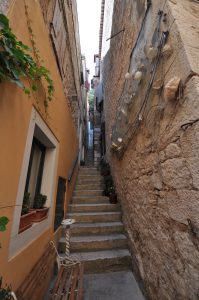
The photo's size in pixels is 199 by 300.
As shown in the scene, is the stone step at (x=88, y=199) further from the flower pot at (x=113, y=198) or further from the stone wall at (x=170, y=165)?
the stone wall at (x=170, y=165)

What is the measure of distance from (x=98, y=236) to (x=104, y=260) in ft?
1.67

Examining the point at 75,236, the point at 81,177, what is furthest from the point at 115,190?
the point at 81,177

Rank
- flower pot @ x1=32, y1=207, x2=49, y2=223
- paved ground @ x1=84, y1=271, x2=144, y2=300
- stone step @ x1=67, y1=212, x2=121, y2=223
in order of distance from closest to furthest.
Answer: flower pot @ x1=32, y1=207, x2=49, y2=223
paved ground @ x1=84, y1=271, x2=144, y2=300
stone step @ x1=67, y1=212, x2=121, y2=223

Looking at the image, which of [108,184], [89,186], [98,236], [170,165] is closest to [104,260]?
[98,236]

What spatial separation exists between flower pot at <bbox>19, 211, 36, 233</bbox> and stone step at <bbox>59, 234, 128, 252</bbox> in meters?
1.22

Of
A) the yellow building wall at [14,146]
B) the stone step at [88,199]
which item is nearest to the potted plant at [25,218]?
the yellow building wall at [14,146]

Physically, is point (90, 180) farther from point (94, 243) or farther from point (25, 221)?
point (25, 221)

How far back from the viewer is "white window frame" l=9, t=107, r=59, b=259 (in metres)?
1.41

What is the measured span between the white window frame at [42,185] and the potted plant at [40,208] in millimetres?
59

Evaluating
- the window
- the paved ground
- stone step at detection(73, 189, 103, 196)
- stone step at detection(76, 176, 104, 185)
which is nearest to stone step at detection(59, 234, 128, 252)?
the paved ground

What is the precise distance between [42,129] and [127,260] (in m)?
2.34

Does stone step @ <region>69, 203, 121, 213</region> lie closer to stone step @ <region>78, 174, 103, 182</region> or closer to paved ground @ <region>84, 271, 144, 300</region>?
paved ground @ <region>84, 271, 144, 300</region>

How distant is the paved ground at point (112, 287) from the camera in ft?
6.50

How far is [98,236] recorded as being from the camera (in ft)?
9.60
